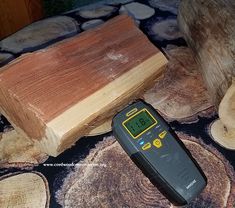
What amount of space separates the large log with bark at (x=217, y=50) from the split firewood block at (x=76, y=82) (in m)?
0.10

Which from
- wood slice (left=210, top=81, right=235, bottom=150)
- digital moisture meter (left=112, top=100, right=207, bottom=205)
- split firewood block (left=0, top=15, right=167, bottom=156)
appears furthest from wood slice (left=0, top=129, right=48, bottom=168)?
wood slice (left=210, top=81, right=235, bottom=150)

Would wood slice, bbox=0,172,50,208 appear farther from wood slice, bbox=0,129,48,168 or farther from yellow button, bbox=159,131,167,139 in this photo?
yellow button, bbox=159,131,167,139

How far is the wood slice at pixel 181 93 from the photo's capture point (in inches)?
28.7

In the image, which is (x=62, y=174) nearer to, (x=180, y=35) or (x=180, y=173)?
(x=180, y=173)

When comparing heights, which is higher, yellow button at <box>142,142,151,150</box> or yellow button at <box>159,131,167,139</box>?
yellow button at <box>142,142,151,150</box>

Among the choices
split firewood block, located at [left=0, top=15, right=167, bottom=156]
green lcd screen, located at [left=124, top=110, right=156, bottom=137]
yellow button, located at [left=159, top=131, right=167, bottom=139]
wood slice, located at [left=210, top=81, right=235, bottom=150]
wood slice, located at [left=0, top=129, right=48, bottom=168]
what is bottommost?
wood slice, located at [left=210, top=81, right=235, bottom=150]

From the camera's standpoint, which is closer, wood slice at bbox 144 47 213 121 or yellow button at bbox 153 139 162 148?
yellow button at bbox 153 139 162 148

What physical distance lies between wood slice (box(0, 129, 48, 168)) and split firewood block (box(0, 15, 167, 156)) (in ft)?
0.05

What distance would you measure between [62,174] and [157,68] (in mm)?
290

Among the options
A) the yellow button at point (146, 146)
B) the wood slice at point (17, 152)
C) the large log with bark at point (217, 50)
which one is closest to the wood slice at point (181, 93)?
the large log with bark at point (217, 50)

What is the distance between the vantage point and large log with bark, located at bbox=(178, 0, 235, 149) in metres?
0.66

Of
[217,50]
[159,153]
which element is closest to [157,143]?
[159,153]

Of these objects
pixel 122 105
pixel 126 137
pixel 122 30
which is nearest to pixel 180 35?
pixel 122 30

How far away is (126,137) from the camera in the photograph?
60 centimetres
